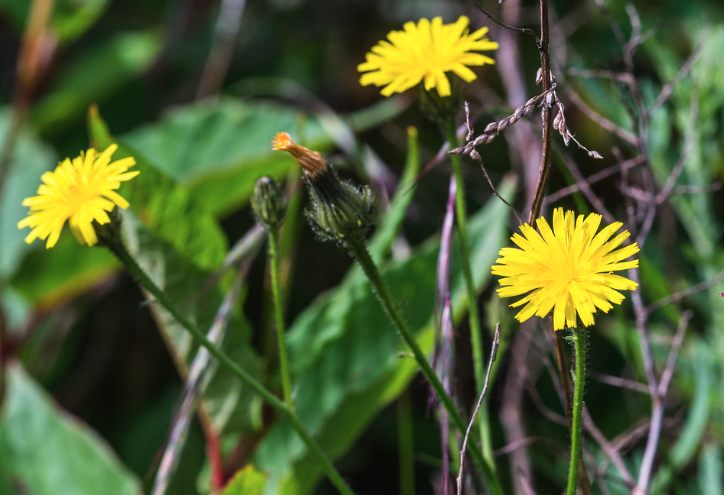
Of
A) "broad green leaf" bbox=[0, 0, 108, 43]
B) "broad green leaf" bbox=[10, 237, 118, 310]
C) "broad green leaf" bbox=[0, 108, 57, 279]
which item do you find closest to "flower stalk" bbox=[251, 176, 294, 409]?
"broad green leaf" bbox=[10, 237, 118, 310]

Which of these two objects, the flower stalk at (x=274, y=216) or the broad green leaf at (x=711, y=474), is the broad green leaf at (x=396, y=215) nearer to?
the flower stalk at (x=274, y=216)

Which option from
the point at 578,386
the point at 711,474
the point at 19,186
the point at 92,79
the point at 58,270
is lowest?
the point at 711,474

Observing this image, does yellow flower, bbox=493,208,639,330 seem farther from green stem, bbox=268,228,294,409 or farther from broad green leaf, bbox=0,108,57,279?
broad green leaf, bbox=0,108,57,279

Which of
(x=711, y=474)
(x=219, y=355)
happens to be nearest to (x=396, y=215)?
(x=219, y=355)

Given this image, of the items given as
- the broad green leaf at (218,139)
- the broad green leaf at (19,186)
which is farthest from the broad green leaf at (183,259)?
the broad green leaf at (19,186)

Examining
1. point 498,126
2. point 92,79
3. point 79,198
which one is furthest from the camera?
point 92,79

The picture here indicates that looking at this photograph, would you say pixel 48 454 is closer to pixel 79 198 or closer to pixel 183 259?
pixel 183 259
